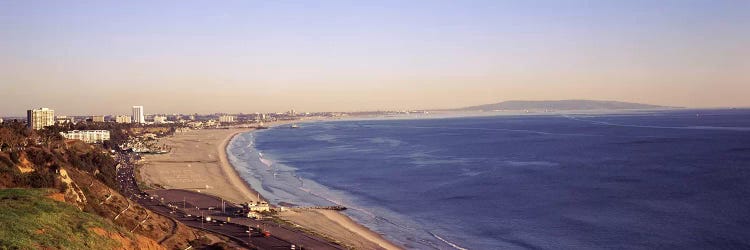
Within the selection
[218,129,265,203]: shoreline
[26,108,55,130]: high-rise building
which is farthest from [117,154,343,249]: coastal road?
[26,108,55,130]: high-rise building

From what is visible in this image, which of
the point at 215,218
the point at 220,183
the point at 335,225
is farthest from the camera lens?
the point at 220,183

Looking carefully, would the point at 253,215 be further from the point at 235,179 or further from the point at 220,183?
the point at 235,179

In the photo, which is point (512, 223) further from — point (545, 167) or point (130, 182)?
point (130, 182)

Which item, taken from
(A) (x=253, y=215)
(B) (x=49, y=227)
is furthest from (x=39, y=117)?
(B) (x=49, y=227)

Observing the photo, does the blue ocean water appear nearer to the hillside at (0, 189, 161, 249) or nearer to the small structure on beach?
the small structure on beach

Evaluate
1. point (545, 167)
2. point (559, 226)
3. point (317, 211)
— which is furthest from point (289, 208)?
point (545, 167)
